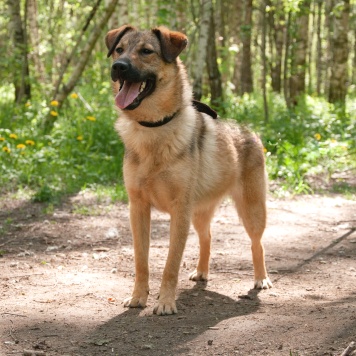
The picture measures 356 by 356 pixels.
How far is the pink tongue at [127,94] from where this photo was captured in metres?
4.86

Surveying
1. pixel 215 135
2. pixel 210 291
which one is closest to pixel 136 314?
pixel 210 291

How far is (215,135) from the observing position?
222 inches

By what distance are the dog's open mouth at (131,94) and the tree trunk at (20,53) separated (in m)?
8.58

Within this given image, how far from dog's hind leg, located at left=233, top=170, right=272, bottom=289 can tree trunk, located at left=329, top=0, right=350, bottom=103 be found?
11448mm

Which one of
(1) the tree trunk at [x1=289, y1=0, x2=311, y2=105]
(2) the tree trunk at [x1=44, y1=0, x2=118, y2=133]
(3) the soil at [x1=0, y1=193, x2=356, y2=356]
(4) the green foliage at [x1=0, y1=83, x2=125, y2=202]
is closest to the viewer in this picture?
(3) the soil at [x1=0, y1=193, x2=356, y2=356]

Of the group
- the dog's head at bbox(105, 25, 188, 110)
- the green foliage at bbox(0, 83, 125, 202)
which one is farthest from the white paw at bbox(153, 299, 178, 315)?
the green foliage at bbox(0, 83, 125, 202)

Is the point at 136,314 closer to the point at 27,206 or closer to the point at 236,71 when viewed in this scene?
the point at 27,206

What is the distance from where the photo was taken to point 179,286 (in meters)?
5.80

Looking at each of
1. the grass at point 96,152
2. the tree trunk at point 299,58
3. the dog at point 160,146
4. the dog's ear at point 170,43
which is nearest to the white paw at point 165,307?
the dog at point 160,146

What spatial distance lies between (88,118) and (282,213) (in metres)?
4.17

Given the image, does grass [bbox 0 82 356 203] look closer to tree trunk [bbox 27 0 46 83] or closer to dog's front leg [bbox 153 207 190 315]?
dog's front leg [bbox 153 207 190 315]

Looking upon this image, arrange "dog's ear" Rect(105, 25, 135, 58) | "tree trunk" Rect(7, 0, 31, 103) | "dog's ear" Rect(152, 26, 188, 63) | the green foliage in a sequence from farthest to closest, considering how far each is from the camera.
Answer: "tree trunk" Rect(7, 0, 31, 103), the green foliage, "dog's ear" Rect(105, 25, 135, 58), "dog's ear" Rect(152, 26, 188, 63)

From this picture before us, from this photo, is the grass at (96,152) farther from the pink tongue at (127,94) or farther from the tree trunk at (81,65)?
the pink tongue at (127,94)

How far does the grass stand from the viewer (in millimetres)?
9234
